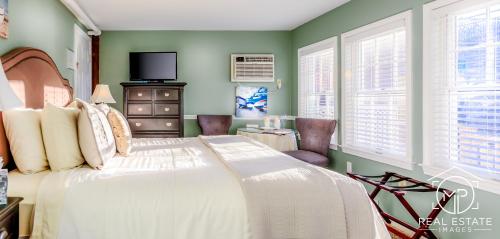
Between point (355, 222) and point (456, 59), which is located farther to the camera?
point (456, 59)

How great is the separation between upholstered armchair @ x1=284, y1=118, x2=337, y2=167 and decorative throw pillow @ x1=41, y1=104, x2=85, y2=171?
2.61 metres

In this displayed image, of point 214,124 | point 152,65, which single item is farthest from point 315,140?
point 152,65

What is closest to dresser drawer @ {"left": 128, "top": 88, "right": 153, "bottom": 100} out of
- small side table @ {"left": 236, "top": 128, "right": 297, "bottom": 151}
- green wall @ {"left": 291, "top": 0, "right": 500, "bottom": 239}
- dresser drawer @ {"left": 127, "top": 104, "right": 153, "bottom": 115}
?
dresser drawer @ {"left": 127, "top": 104, "right": 153, "bottom": 115}

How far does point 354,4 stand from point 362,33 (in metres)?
0.40

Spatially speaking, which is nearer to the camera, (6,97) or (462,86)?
(6,97)

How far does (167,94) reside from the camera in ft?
15.5

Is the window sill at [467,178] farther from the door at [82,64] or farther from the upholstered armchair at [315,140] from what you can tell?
the door at [82,64]

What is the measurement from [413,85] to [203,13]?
2806 mm

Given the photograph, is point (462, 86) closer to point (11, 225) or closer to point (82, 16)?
point (11, 225)

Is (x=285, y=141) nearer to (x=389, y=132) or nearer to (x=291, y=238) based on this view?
(x=389, y=132)

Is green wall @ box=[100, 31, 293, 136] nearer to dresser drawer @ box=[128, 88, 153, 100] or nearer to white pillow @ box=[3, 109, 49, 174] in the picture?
dresser drawer @ box=[128, 88, 153, 100]

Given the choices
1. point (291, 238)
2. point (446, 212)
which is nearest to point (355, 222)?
point (291, 238)

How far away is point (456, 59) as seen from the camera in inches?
101

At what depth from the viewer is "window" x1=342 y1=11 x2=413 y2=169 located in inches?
121
